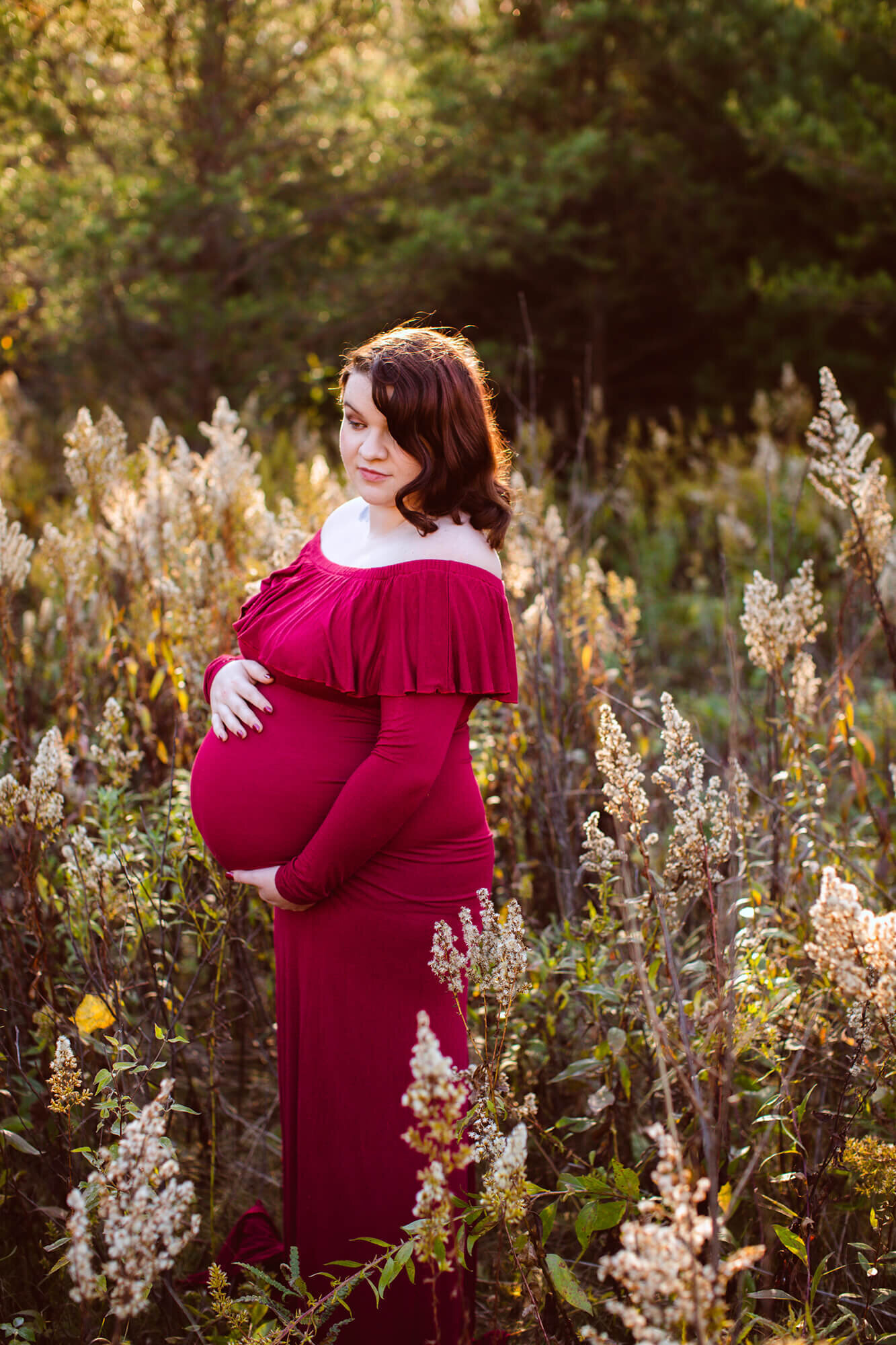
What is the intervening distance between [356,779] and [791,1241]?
1.05m

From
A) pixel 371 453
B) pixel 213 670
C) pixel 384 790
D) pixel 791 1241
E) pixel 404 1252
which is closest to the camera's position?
pixel 404 1252

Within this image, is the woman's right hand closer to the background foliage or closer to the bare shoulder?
the bare shoulder

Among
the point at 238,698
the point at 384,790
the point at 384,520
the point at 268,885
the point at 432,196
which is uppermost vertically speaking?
the point at 432,196

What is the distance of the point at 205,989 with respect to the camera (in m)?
3.09

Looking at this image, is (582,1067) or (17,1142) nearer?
(17,1142)

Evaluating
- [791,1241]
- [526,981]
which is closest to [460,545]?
[526,981]

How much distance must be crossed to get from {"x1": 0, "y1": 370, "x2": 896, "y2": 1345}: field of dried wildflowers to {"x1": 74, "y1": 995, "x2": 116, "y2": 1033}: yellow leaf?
2 centimetres

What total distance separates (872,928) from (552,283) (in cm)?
1213

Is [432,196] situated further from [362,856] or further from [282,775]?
[362,856]

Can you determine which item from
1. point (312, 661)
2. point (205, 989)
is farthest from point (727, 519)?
point (312, 661)

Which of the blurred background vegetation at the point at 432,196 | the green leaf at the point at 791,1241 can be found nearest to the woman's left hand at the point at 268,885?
the green leaf at the point at 791,1241

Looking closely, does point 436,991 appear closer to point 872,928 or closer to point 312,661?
point 312,661

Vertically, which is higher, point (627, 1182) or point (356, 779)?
point (356, 779)

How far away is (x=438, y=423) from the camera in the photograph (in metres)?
1.86
